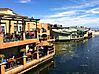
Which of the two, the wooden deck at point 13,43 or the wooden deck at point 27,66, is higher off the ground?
the wooden deck at point 13,43

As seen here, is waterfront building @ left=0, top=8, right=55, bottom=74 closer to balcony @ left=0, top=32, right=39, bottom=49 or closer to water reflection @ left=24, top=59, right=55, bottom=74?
balcony @ left=0, top=32, right=39, bottom=49

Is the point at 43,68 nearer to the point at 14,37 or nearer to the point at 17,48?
the point at 17,48

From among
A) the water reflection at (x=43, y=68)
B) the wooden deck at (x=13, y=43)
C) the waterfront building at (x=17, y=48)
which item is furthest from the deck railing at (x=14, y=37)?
the water reflection at (x=43, y=68)

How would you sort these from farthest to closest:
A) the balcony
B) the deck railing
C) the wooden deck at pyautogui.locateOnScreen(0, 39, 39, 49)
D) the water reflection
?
1. the water reflection
2. the deck railing
3. the balcony
4. the wooden deck at pyautogui.locateOnScreen(0, 39, 39, 49)

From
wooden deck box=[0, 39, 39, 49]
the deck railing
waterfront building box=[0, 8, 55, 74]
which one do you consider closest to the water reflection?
waterfront building box=[0, 8, 55, 74]

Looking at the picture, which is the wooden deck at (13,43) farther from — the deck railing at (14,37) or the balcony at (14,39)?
the deck railing at (14,37)

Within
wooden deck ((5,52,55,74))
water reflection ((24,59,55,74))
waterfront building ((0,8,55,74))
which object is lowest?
water reflection ((24,59,55,74))

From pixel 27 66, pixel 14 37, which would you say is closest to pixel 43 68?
pixel 27 66

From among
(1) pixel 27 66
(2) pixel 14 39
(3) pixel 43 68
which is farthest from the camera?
(3) pixel 43 68

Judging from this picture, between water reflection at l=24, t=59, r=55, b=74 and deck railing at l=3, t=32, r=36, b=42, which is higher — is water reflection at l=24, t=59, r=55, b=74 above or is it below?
below

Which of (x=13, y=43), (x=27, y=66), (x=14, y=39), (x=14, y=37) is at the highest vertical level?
(x=14, y=37)

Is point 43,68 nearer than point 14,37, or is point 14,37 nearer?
point 14,37

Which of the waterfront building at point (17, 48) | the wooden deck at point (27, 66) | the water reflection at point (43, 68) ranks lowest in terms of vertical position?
the water reflection at point (43, 68)

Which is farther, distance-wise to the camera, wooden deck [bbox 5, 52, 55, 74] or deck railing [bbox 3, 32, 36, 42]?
deck railing [bbox 3, 32, 36, 42]
